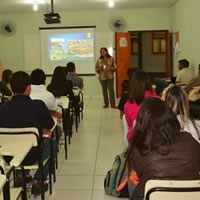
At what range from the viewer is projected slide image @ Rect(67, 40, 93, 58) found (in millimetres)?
9430

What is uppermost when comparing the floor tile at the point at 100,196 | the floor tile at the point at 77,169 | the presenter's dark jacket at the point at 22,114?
the presenter's dark jacket at the point at 22,114

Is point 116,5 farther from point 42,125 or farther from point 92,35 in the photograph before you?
point 42,125

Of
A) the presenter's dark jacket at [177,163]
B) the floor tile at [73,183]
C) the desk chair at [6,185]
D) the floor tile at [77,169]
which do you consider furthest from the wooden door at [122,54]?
the presenter's dark jacket at [177,163]

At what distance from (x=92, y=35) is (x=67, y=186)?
6624 millimetres

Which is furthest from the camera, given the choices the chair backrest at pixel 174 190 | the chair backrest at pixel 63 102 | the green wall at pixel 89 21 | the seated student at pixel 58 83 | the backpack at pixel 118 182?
the green wall at pixel 89 21

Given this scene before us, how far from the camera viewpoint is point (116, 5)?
8602 mm

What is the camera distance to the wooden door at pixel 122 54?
9109 mm

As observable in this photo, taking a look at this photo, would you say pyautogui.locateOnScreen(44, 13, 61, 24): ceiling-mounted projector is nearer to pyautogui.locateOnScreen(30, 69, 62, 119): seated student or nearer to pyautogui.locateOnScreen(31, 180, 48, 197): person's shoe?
pyautogui.locateOnScreen(30, 69, 62, 119): seated student

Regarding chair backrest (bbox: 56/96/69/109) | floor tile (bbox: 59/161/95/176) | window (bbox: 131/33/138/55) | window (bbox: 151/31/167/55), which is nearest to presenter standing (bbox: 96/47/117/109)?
chair backrest (bbox: 56/96/69/109)

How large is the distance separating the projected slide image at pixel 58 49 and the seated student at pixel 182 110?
7.21m

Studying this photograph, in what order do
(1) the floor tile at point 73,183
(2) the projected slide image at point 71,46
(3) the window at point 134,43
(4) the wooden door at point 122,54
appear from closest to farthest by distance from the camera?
1. (1) the floor tile at point 73,183
2. (4) the wooden door at point 122,54
3. (2) the projected slide image at point 71,46
4. (3) the window at point 134,43

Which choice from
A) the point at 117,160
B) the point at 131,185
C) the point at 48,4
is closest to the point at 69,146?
the point at 117,160

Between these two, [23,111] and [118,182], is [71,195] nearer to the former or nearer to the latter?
[118,182]

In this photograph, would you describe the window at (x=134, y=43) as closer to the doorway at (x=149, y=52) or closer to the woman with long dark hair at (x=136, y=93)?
the doorway at (x=149, y=52)
